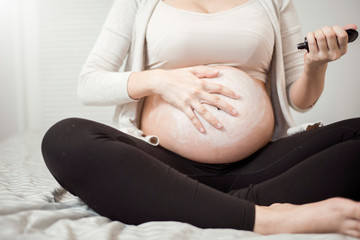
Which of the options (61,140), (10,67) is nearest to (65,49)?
(10,67)

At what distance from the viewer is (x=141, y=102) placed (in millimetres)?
1041

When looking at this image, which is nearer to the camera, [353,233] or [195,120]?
[353,233]

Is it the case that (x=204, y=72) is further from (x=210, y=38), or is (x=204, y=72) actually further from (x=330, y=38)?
(x=330, y=38)

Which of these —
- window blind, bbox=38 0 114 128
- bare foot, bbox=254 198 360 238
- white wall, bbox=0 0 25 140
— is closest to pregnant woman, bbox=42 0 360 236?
bare foot, bbox=254 198 360 238

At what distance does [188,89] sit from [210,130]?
11cm

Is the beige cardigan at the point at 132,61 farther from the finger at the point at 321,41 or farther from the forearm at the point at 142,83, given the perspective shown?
the finger at the point at 321,41

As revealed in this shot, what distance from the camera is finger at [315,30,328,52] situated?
0.82m

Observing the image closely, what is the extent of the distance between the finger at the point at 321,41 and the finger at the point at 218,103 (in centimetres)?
25

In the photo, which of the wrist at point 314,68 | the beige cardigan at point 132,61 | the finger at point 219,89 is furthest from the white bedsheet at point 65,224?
the wrist at point 314,68

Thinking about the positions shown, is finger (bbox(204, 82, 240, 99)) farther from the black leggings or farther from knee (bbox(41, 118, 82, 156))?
knee (bbox(41, 118, 82, 156))

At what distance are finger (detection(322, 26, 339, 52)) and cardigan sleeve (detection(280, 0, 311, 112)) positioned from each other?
11.5 inches

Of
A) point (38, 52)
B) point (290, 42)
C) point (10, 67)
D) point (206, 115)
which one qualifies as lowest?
point (10, 67)

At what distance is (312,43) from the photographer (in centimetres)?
83

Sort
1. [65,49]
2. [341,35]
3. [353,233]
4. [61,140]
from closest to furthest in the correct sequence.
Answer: [353,233] < [61,140] < [341,35] < [65,49]
